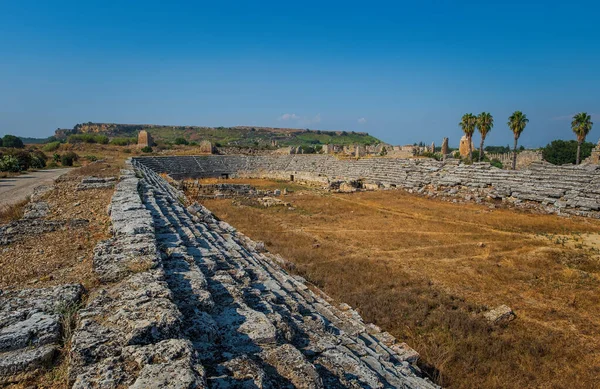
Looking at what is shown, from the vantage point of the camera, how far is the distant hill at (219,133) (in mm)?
102688

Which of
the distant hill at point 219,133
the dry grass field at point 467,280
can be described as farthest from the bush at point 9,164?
the distant hill at point 219,133

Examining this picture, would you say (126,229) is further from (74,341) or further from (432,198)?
(432,198)

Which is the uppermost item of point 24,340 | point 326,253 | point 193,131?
point 193,131

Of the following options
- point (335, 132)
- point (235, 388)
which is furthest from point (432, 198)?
point (335, 132)

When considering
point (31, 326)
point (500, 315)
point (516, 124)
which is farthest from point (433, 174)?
point (31, 326)

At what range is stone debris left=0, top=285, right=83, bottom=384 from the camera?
2434 millimetres

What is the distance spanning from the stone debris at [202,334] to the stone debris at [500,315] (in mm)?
3104

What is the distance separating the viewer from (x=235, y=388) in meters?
2.17

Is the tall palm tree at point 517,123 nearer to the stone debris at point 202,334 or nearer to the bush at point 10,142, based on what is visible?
the stone debris at point 202,334

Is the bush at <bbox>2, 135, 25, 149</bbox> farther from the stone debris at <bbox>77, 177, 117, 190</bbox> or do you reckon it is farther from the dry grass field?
the stone debris at <bbox>77, 177, 117, 190</bbox>

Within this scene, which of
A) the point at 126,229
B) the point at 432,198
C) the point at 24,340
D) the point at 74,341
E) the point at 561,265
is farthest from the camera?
the point at 432,198

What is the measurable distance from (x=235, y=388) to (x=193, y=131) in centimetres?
12130

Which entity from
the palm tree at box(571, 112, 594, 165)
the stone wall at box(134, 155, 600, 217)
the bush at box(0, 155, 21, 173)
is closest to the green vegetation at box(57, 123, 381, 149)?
the stone wall at box(134, 155, 600, 217)

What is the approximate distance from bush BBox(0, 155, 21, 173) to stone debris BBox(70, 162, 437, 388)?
2605cm
